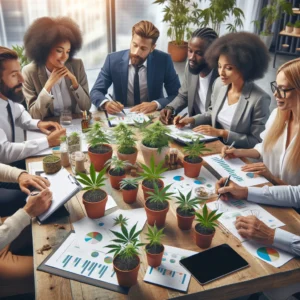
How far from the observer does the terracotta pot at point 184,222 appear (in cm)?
129

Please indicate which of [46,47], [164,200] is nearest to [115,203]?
[164,200]

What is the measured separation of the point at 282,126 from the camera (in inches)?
71.8

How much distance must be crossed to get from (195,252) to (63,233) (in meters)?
0.51

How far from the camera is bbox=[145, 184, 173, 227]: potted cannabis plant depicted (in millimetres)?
1282

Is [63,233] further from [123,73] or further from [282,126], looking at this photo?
[123,73]

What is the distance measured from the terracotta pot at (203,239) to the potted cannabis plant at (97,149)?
0.65 meters

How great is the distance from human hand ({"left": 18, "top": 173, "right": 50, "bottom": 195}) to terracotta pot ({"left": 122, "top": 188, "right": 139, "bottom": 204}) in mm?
373

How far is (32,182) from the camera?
5.04ft

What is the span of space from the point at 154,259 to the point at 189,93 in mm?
1926

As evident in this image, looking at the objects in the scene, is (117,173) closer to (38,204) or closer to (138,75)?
(38,204)

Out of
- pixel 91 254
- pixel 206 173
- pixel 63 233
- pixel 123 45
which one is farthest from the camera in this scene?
pixel 123 45

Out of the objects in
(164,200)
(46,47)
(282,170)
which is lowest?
(282,170)

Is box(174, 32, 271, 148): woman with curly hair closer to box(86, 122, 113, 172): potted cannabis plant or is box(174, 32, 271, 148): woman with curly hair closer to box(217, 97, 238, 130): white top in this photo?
box(217, 97, 238, 130): white top

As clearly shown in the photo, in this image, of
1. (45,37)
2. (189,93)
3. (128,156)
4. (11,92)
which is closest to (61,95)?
(45,37)
